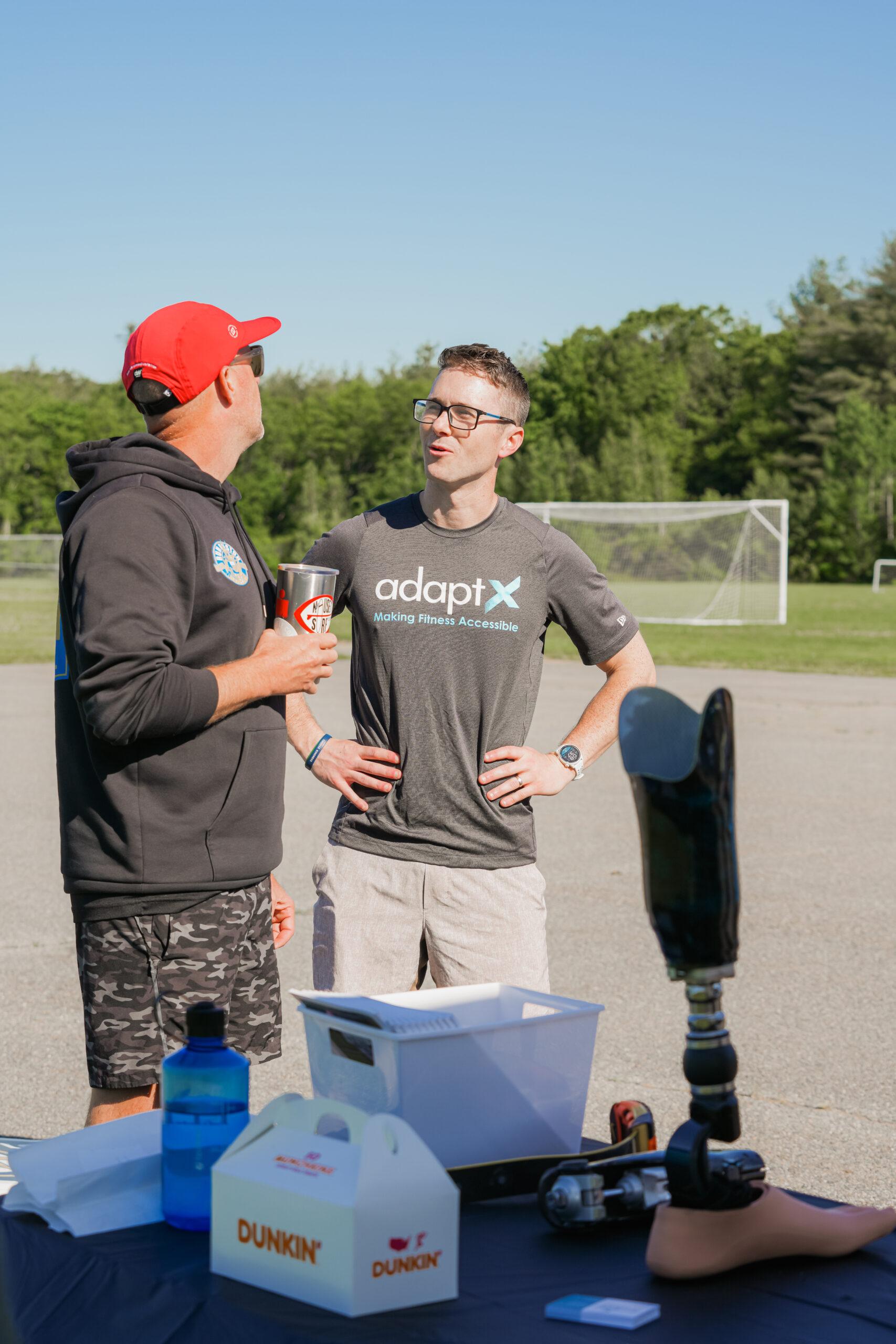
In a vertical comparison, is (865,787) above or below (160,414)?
below

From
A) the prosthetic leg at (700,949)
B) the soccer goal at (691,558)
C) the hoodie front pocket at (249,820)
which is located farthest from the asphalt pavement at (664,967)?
the soccer goal at (691,558)

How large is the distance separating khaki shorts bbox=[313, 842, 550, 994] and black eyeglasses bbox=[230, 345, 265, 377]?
46.8 inches

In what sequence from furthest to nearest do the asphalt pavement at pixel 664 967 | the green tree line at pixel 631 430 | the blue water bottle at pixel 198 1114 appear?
the green tree line at pixel 631 430, the asphalt pavement at pixel 664 967, the blue water bottle at pixel 198 1114

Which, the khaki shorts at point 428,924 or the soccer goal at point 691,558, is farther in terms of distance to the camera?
the soccer goal at point 691,558

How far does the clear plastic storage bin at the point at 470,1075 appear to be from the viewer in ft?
5.93

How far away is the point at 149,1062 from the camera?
2656mm

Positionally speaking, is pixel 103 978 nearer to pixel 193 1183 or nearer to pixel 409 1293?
pixel 193 1183

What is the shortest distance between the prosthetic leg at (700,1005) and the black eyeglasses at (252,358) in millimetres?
1576

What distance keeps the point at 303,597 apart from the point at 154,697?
384 mm

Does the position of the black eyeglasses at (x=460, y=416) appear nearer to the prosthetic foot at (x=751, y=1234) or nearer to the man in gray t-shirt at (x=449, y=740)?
the man in gray t-shirt at (x=449, y=740)

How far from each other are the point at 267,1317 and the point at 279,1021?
1365mm

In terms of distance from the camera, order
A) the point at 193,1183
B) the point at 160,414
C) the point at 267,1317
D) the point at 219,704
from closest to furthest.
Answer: the point at 267,1317 → the point at 193,1183 → the point at 219,704 → the point at 160,414

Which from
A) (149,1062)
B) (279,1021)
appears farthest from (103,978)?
(279,1021)

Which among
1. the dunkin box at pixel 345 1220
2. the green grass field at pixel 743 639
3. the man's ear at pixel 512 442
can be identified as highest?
the man's ear at pixel 512 442
